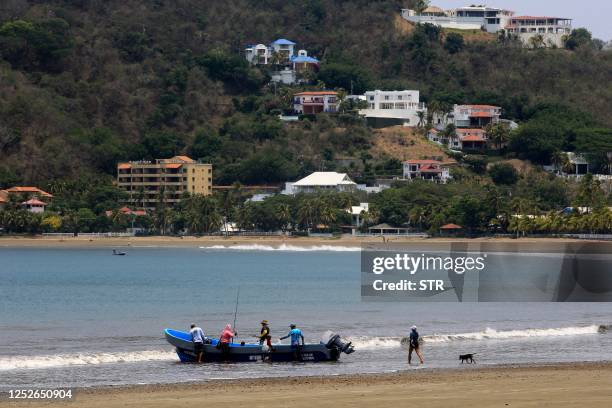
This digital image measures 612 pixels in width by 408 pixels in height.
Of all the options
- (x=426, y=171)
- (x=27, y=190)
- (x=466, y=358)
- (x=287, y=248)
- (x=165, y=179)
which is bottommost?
(x=287, y=248)

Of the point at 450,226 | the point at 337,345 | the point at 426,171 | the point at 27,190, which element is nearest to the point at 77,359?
the point at 337,345

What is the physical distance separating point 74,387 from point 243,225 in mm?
127001

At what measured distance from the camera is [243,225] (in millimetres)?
166375

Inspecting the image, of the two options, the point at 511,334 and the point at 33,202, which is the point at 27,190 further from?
the point at 511,334

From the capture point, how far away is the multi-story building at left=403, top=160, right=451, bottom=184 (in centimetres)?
18450

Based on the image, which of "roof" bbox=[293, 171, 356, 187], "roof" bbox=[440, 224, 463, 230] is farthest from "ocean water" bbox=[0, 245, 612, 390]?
"roof" bbox=[293, 171, 356, 187]

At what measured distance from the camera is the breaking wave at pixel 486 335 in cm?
5292

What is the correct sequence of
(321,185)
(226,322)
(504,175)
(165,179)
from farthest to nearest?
1. (504,175)
2. (165,179)
3. (321,185)
4. (226,322)

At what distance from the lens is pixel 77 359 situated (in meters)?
47.4

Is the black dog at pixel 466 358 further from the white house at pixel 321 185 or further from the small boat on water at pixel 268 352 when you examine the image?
the white house at pixel 321 185

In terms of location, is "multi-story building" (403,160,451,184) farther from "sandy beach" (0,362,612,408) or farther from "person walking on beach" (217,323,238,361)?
"sandy beach" (0,362,612,408)

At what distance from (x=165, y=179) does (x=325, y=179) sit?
21900mm

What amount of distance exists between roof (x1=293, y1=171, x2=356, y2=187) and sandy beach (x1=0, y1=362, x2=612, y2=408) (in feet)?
454

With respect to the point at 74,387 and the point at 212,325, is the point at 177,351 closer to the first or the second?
the point at 74,387
